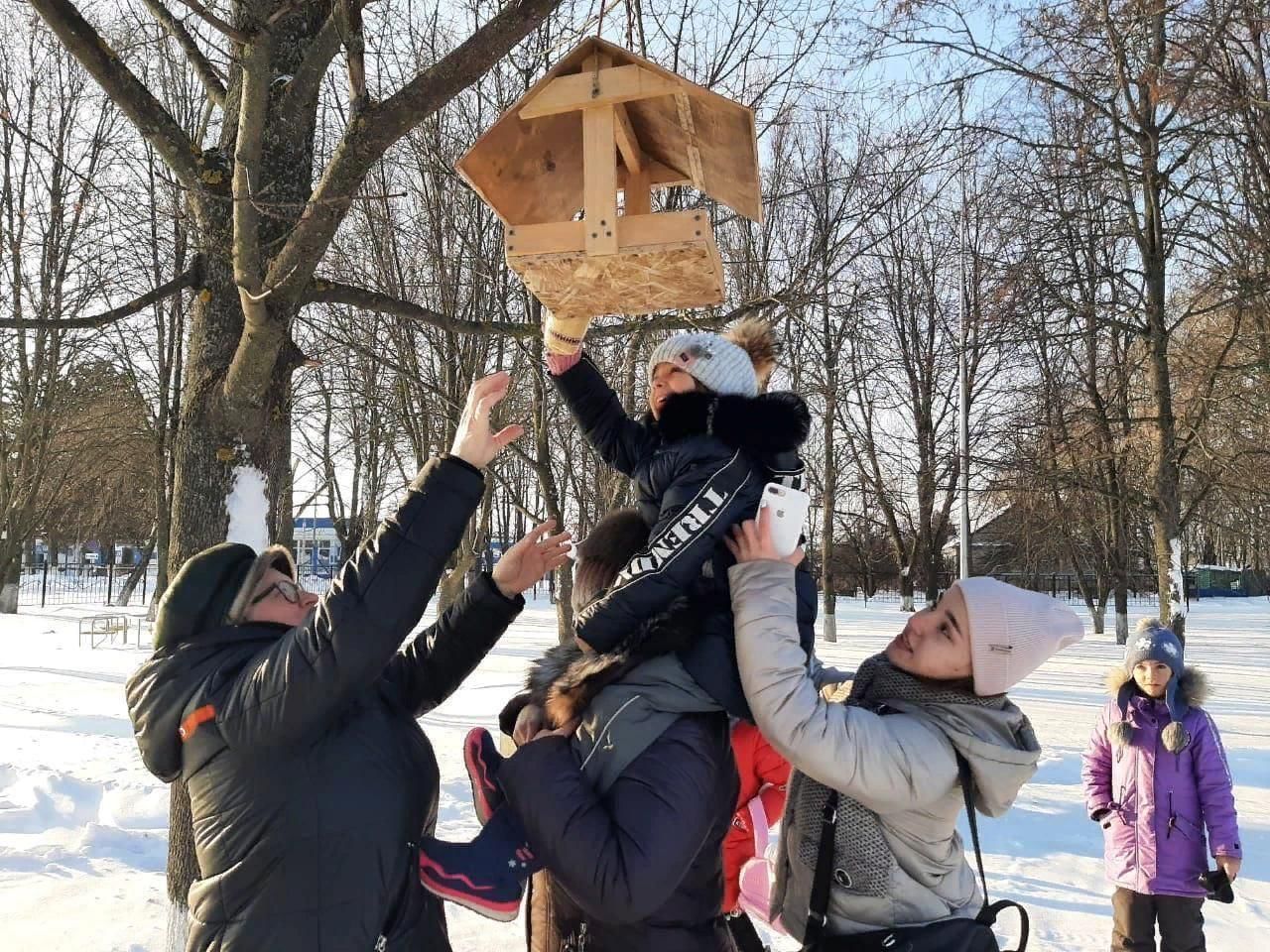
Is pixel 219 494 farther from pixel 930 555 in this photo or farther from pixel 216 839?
pixel 930 555

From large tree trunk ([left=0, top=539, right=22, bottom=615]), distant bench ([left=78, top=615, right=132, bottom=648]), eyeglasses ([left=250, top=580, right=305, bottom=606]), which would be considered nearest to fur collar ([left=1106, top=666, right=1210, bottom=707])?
eyeglasses ([left=250, top=580, right=305, bottom=606])

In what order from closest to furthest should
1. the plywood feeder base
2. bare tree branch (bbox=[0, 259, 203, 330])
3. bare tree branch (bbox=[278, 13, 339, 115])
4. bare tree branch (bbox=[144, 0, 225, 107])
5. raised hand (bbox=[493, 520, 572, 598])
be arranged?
raised hand (bbox=[493, 520, 572, 598]) < the plywood feeder base < bare tree branch (bbox=[278, 13, 339, 115]) < bare tree branch (bbox=[144, 0, 225, 107]) < bare tree branch (bbox=[0, 259, 203, 330])

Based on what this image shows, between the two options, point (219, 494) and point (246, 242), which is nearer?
point (246, 242)

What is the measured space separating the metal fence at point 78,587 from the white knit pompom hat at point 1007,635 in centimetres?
2778

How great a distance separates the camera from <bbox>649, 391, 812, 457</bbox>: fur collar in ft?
6.20

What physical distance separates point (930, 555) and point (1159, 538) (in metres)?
15.3

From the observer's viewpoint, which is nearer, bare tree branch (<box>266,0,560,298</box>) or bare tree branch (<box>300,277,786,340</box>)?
bare tree branch (<box>266,0,560,298</box>)

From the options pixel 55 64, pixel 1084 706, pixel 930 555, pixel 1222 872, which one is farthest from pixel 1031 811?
pixel 930 555

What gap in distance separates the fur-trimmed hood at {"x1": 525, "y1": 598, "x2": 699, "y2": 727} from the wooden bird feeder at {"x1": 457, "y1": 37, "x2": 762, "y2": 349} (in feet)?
3.45

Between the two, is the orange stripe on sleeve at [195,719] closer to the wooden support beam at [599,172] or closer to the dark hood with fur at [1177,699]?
the wooden support beam at [599,172]

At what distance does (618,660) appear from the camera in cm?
163

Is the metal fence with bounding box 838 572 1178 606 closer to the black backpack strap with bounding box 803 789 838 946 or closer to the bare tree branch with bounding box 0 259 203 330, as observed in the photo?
the bare tree branch with bounding box 0 259 203 330

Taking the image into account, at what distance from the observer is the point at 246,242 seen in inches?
115

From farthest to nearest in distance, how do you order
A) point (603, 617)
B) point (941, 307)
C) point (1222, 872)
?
1. point (941, 307)
2. point (1222, 872)
3. point (603, 617)
